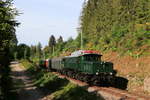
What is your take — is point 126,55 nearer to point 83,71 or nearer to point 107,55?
point 107,55

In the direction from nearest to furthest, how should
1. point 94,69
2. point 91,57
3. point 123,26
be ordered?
point 94,69, point 91,57, point 123,26

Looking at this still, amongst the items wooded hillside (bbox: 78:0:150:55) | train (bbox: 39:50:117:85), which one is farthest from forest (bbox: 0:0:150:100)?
train (bbox: 39:50:117:85)

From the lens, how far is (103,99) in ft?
63.4

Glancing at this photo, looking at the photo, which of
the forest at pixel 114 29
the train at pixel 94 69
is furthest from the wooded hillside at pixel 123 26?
the train at pixel 94 69

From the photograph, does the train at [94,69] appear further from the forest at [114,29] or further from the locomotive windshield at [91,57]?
the forest at [114,29]

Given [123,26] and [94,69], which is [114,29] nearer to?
[123,26]

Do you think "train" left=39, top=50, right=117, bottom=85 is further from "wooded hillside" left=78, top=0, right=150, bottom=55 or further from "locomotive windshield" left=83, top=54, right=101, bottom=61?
"wooded hillside" left=78, top=0, right=150, bottom=55

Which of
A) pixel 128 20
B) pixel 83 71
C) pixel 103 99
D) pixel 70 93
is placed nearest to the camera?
pixel 103 99

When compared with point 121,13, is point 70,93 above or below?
below

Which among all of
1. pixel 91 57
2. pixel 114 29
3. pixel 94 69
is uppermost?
pixel 114 29

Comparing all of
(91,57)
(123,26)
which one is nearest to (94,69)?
(91,57)

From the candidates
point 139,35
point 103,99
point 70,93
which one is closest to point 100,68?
point 70,93

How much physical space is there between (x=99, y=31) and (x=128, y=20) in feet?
38.8

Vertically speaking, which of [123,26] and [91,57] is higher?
[123,26]
